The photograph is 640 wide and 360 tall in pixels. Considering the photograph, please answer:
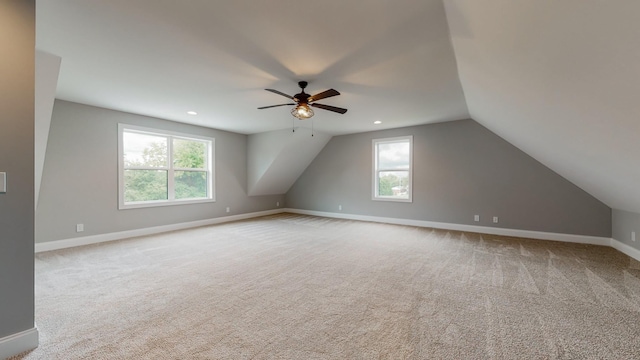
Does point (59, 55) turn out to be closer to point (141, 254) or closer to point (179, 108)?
point (179, 108)

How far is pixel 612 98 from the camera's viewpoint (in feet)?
5.32

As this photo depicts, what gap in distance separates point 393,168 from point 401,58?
3807 mm

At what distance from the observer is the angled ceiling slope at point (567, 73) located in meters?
1.24

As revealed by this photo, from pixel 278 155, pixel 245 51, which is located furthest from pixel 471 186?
pixel 245 51

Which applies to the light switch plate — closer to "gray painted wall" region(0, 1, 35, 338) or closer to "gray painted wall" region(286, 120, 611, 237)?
"gray painted wall" region(0, 1, 35, 338)

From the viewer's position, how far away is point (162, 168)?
202 inches

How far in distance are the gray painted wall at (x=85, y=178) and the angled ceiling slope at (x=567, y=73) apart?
209 inches

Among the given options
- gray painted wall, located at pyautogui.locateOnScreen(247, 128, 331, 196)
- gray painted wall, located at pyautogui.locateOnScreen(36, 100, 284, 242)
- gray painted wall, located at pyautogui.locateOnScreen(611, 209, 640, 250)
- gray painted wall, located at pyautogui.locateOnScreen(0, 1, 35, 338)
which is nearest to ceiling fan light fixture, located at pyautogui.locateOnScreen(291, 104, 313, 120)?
gray painted wall, located at pyautogui.locateOnScreen(0, 1, 35, 338)

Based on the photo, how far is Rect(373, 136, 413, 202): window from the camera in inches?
232

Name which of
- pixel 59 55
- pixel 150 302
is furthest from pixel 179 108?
pixel 150 302

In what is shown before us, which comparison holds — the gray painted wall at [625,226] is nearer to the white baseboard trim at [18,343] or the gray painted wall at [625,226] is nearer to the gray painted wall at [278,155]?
the gray painted wall at [278,155]

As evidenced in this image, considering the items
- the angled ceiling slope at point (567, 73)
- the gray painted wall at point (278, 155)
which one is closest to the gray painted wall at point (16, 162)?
the angled ceiling slope at point (567, 73)

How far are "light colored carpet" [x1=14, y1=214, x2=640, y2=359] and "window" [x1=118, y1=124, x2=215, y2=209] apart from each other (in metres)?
1.21

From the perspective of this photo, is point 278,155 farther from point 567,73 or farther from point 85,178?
point 567,73
